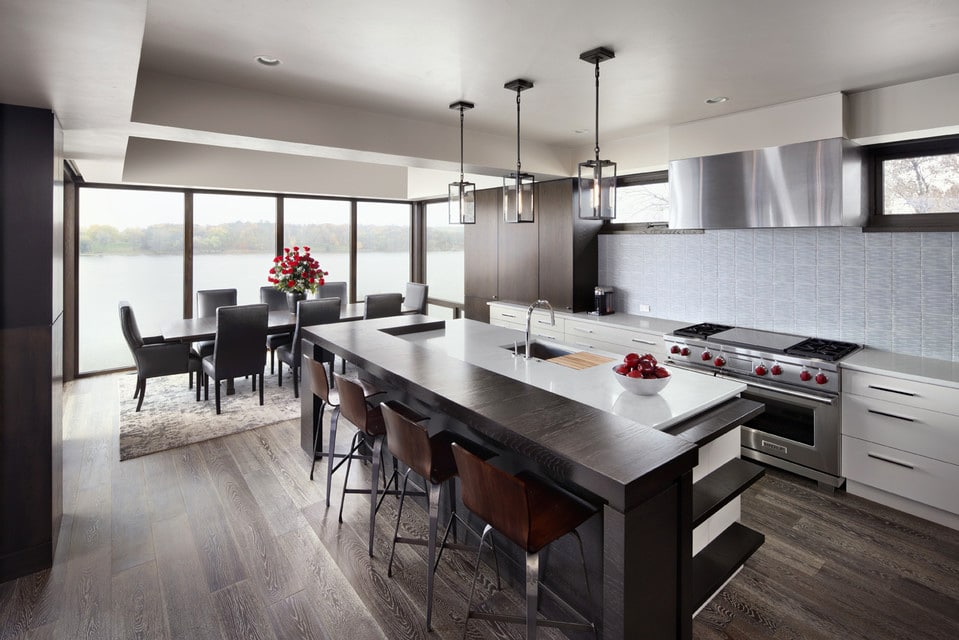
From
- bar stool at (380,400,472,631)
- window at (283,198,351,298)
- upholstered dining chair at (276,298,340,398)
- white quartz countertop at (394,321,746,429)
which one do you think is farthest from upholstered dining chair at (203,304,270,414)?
bar stool at (380,400,472,631)

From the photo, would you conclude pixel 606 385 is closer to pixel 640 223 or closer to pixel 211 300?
pixel 640 223

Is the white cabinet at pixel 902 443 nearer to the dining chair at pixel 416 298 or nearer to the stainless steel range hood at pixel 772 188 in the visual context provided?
the stainless steel range hood at pixel 772 188

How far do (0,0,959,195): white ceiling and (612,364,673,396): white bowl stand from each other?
1.56 meters

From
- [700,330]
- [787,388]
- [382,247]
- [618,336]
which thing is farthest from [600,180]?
[382,247]

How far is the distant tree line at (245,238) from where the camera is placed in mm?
5883

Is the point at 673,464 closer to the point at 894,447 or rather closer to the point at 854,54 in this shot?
the point at 894,447

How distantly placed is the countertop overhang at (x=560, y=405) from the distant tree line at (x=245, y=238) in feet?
13.2

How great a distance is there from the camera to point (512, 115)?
12.7 feet

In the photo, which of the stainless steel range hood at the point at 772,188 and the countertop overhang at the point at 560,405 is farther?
the stainless steel range hood at the point at 772,188

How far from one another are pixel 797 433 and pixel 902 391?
639 mm

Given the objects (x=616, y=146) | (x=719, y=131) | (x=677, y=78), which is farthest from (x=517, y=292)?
(x=677, y=78)

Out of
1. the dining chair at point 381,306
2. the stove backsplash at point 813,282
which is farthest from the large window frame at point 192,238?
the stove backsplash at point 813,282

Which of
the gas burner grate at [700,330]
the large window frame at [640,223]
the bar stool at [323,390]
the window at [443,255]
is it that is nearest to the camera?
the bar stool at [323,390]

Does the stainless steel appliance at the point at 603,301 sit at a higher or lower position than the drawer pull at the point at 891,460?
higher
